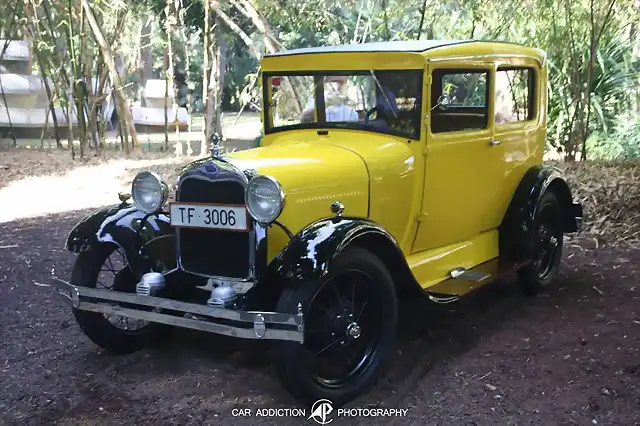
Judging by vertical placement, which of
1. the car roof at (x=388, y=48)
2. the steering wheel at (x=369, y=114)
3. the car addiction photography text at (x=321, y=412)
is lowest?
the car addiction photography text at (x=321, y=412)

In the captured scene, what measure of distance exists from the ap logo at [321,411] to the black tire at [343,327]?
1.1 inches

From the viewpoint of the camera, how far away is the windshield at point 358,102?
395cm

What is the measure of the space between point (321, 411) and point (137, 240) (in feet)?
4.43

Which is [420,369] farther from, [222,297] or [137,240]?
[137,240]

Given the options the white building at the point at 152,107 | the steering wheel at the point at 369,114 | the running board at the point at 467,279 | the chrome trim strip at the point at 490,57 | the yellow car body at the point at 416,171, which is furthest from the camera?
the white building at the point at 152,107

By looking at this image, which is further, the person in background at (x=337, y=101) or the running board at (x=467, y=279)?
the person in background at (x=337, y=101)

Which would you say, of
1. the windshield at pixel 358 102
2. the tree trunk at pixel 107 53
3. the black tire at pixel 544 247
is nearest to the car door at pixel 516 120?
the black tire at pixel 544 247

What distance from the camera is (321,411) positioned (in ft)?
10.4

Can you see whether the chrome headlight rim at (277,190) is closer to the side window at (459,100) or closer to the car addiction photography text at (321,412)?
the car addiction photography text at (321,412)

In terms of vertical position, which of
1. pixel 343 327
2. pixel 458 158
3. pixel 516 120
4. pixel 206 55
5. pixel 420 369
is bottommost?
pixel 420 369

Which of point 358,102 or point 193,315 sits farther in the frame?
point 358,102

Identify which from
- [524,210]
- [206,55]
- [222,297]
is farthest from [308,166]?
[206,55]

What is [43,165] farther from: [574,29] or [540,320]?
[540,320]

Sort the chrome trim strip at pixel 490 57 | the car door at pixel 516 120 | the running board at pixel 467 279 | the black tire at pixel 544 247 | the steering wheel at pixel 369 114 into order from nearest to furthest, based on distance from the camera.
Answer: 1. the running board at pixel 467 279
2. the chrome trim strip at pixel 490 57
3. the steering wheel at pixel 369 114
4. the car door at pixel 516 120
5. the black tire at pixel 544 247
